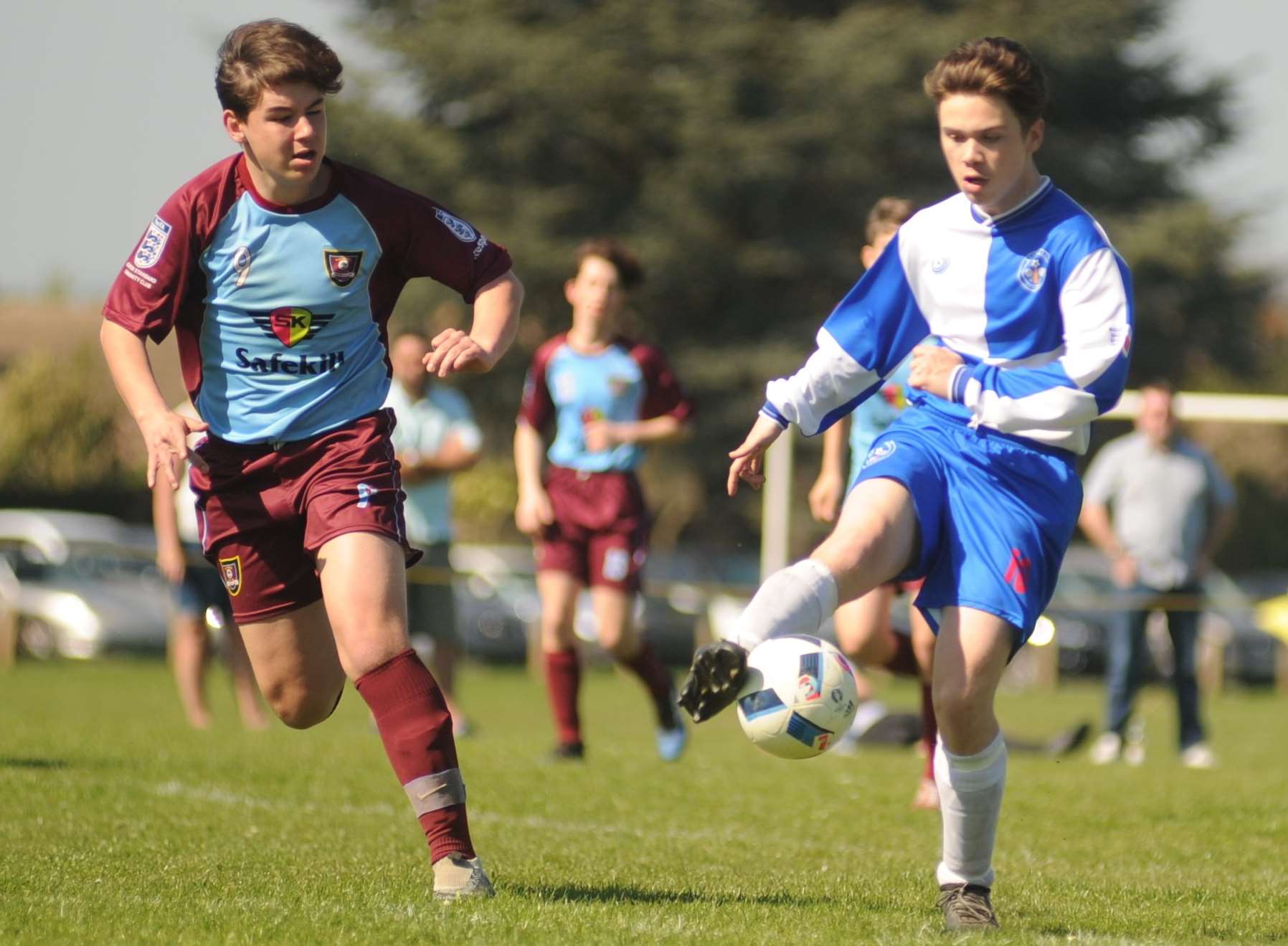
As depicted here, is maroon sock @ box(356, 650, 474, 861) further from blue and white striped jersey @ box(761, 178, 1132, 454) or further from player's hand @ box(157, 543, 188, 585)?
player's hand @ box(157, 543, 188, 585)

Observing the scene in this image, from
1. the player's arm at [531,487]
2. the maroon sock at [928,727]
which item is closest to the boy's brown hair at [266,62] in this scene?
the maroon sock at [928,727]

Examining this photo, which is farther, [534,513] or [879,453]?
[534,513]

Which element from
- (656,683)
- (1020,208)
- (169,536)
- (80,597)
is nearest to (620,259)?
(656,683)

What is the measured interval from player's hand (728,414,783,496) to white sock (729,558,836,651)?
1.45ft

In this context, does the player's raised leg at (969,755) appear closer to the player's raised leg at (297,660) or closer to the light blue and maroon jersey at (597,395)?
the player's raised leg at (297,660)

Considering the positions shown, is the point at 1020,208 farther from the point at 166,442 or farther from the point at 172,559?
the point at 172,559

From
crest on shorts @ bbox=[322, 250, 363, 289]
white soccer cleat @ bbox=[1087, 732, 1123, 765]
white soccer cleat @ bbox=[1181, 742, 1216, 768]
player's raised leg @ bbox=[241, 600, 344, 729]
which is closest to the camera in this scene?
crest on shorts @ bbox=[322, 250, 363, 289]

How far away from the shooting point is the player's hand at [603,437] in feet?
30.3

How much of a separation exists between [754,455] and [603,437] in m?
4.49

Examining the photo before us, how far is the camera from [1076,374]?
4.45m

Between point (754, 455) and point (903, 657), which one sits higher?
point (754, 455)

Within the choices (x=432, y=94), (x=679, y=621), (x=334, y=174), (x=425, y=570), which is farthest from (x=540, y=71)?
(x=334, y=174)

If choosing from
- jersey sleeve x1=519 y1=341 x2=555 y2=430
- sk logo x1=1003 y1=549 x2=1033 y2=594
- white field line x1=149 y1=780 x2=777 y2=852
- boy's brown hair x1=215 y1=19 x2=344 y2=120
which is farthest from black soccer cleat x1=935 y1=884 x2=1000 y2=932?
jersey sleeve x1=519 y1=341 x2=555 y2=430

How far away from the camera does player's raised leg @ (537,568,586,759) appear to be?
A: 9383mm
